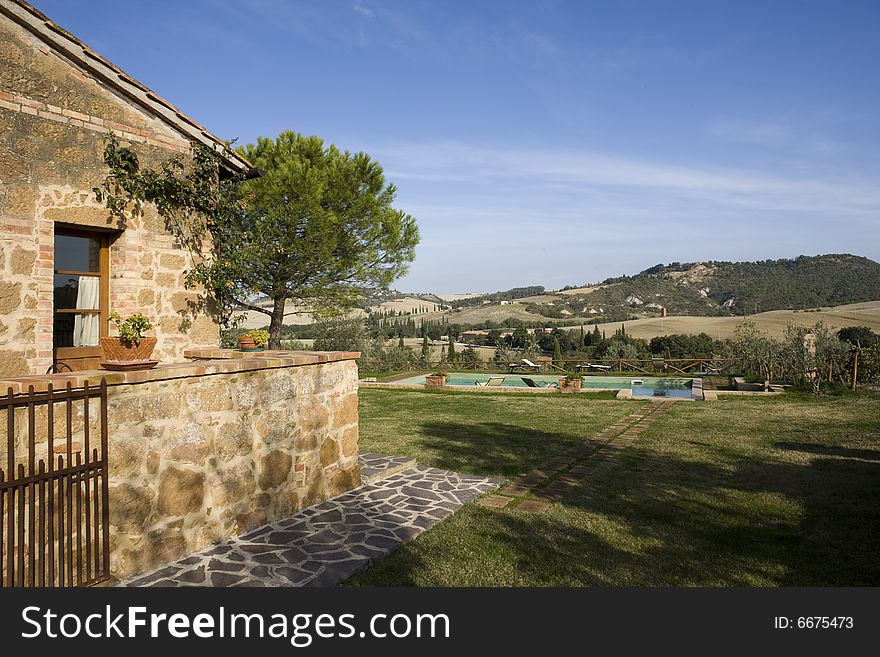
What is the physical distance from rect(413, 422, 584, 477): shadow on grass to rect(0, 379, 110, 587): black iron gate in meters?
4.77

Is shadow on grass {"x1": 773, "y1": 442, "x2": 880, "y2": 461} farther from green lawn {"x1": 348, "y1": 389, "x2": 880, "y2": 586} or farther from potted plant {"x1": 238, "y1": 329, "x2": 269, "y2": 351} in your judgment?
potted plant {"x1": 238, "y1": 329, "x2": 269, "y2": 351}

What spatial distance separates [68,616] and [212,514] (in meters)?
1.47

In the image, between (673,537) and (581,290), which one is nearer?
(673,537)

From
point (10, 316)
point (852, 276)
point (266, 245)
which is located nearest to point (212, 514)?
point (10, 316)

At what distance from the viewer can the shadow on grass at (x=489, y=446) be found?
7801 mm

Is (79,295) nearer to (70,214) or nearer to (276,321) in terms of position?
(70,214)

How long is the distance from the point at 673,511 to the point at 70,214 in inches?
286

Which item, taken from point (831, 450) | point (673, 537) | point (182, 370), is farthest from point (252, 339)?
point (831, 450)

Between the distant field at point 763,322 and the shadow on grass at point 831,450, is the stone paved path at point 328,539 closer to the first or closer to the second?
the shadow on grass at point 831,450

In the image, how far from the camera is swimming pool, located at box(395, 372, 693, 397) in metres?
19.7

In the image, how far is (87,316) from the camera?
586 centimetres

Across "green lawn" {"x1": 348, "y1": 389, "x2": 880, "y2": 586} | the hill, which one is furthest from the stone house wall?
the hill

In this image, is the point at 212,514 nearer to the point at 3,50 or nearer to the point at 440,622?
the point at 440,622

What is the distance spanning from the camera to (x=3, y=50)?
501 cm
